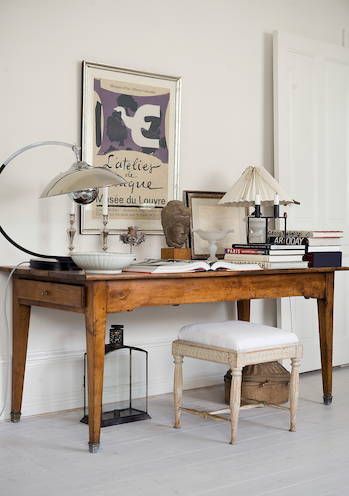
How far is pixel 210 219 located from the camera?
442 cm

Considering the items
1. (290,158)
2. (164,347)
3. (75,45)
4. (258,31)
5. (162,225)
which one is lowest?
(164,347)

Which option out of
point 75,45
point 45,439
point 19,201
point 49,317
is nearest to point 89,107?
point 75,45

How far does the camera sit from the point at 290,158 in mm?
4809

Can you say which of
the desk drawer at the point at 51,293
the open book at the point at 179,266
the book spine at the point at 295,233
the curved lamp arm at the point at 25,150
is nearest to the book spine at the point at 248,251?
the open book at the point at 179,266

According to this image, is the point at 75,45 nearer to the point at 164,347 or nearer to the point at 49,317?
the point at 49,317

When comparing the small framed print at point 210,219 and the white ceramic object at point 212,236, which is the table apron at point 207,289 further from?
the small framed print at point 210,219

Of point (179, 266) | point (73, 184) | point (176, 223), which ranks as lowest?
point (179, 266)

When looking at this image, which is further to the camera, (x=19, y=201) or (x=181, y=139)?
(x=181, y=139)

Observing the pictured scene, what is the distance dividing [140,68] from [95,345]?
181 cm

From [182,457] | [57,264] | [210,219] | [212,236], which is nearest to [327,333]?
[212,236]

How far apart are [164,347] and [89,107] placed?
1483 millimetres

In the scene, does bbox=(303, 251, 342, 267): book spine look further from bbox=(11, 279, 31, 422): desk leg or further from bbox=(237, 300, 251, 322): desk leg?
bbox=(11, 279, 31, 422): desk leg

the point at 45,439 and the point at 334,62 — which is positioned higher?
the point at 334,62

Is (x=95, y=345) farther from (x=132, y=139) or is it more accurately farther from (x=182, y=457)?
(x=132, y=139)
